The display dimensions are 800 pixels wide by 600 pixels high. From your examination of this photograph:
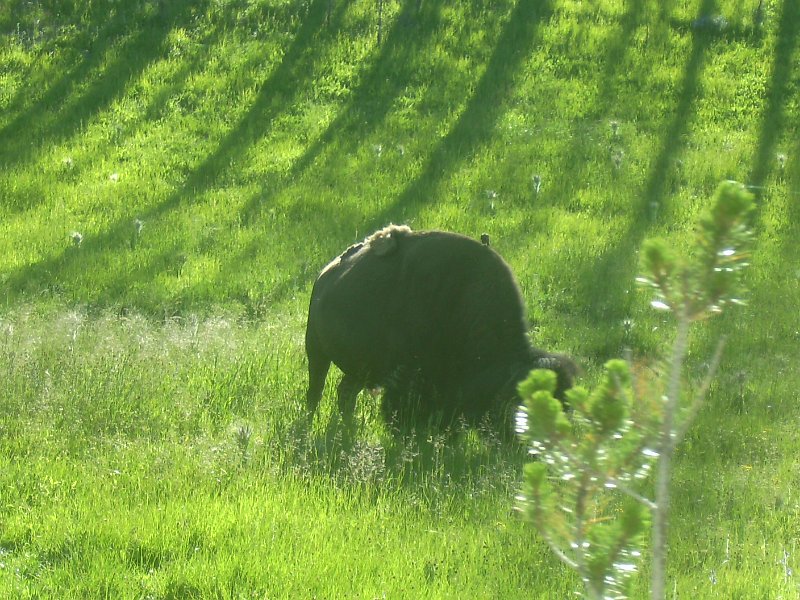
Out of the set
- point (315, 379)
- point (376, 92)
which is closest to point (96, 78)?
point (376, 92)

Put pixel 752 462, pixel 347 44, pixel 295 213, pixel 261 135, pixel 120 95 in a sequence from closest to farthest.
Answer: pixel 752 462 → pixel 295 213 → pixel 261 135 → pixel 120 95 → pixel 347 44

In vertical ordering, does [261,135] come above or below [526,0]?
below

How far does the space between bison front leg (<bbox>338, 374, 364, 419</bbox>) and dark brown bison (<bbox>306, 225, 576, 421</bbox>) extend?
22 cm

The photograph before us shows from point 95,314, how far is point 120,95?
8111 mm

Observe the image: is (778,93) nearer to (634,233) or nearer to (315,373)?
(634,233)

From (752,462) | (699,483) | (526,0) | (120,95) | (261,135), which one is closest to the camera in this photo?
(699,483)

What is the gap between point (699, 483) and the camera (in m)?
7.32

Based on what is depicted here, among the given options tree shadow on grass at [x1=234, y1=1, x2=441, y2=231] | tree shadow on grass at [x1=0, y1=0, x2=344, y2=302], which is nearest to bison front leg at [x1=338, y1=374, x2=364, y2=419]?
tree shadow on grass at [x1=0, y1=0, x2=344, y2=302]

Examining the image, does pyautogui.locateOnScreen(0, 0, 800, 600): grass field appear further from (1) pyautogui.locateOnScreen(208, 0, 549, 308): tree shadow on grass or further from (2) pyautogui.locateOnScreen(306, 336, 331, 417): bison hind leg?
(2) pyautogui.locateOnScreen(306, 336, 331, 417): bison hind leg

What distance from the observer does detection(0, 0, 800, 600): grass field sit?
5.64 m

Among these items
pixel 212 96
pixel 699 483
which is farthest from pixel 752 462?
pixel 212 96

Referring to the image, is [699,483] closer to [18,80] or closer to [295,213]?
[295,213]

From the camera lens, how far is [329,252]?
13516 mm

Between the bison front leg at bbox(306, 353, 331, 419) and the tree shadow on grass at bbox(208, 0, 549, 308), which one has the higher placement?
the tree shadow on grass at bbox(208, 0, 549, 308)
